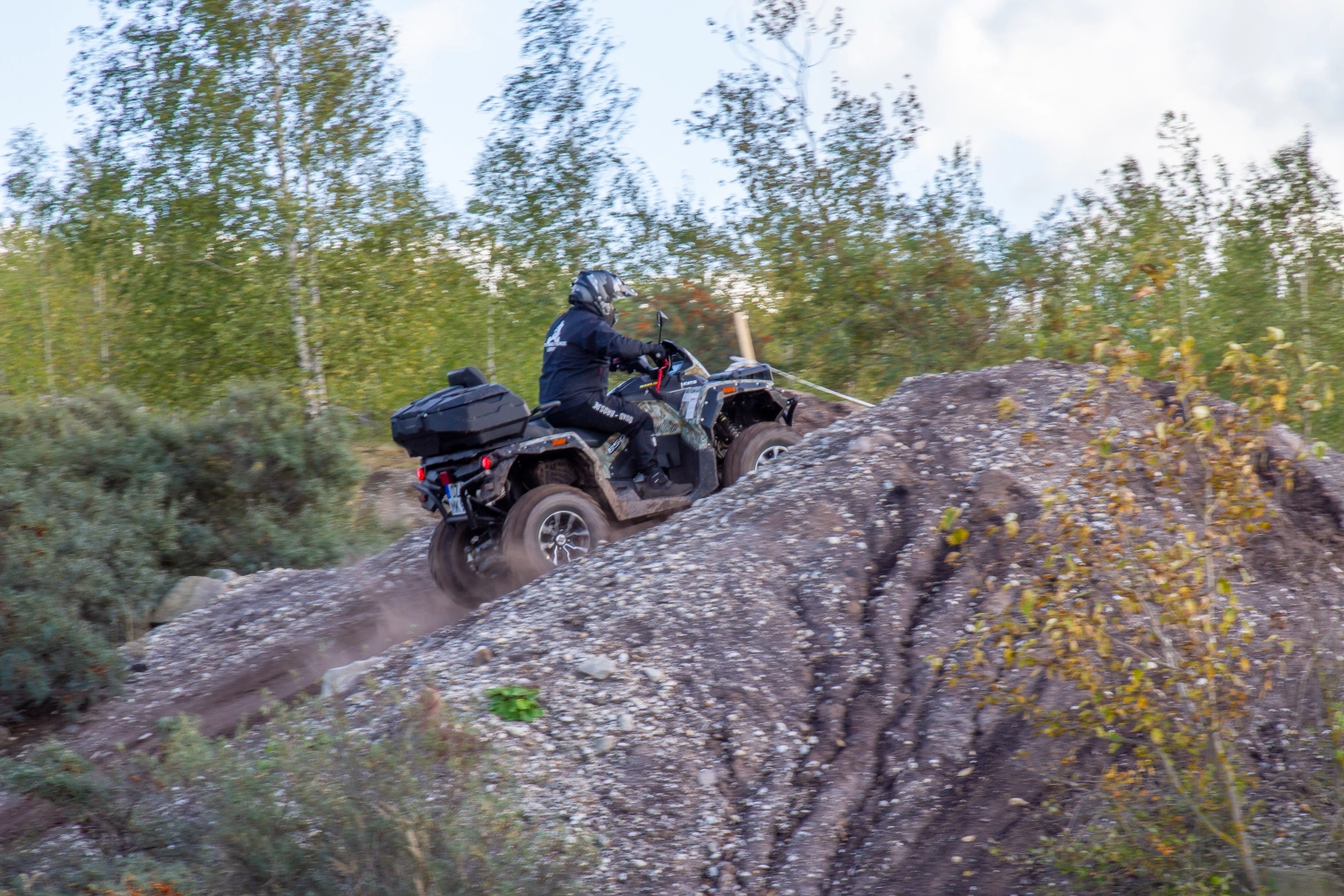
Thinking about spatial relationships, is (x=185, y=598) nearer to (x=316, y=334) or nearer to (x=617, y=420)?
(x=617, y=420)

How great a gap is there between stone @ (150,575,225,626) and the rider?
399 cm

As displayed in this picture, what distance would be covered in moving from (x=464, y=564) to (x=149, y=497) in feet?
15.0

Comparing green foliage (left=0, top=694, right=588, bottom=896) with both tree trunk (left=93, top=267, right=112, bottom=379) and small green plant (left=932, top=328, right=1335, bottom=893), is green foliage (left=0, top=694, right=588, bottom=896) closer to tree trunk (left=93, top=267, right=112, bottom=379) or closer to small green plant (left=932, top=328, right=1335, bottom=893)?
small green plant (left=932, top=328, right=1335, bottom=893)

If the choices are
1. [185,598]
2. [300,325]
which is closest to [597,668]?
[185,598]

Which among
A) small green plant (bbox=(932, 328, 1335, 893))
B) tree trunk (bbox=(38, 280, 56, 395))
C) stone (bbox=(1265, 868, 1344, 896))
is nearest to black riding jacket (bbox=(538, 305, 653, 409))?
small green plant (bbox=(932, 328, 1335, 893))

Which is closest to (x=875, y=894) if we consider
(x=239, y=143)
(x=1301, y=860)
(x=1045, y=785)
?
(x=1045, y=785)

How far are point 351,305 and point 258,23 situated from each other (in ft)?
14.6

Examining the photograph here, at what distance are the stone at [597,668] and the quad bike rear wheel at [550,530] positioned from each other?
1920 mm

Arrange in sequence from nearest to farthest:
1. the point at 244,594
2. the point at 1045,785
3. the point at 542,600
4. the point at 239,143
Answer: the point at 1045,785 < the point at 542,600 < the point at 244,594 < the point at 239,143

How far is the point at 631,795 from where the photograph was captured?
525 cm

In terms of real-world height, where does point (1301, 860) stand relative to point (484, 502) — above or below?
below

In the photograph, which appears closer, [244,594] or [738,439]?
[738,439]

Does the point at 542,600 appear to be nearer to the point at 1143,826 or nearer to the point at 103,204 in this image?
the point at 1143,826

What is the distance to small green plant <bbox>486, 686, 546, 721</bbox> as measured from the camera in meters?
5.71
